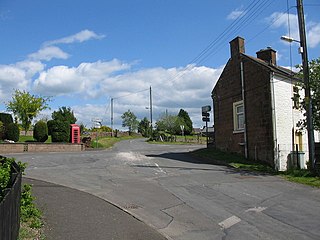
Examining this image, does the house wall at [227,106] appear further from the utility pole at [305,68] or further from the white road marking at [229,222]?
the white road marking at [229,222]

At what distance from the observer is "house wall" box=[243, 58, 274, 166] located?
20.4 metres

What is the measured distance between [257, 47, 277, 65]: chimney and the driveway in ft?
35.8

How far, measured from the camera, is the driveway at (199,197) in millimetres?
7832

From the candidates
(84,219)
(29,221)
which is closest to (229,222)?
(84,219)

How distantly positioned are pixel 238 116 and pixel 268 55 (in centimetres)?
534

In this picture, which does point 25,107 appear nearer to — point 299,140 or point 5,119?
point 5,119

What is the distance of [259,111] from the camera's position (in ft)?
69.8

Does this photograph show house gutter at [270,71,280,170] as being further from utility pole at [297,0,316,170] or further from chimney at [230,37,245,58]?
chimney at [230,37,245,58]

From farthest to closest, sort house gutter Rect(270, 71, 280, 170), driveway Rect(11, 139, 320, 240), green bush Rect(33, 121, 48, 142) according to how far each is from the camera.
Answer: green bush Rect(33, 121, 48, 142), house gutter Rect(270, 71, 280, 170), driveway Rect(11, 139, 320, 240)

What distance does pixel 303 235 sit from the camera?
725 centimetres

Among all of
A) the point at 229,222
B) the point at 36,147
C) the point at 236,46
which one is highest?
the point at 236,46

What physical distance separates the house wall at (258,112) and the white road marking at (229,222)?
39.3 feet

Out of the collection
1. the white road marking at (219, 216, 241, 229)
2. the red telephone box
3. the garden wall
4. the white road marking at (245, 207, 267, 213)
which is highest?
the red telephone box

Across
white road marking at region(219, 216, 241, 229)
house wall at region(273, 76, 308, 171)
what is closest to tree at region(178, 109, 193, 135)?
house wall at region(273, 76, 308, 171)
